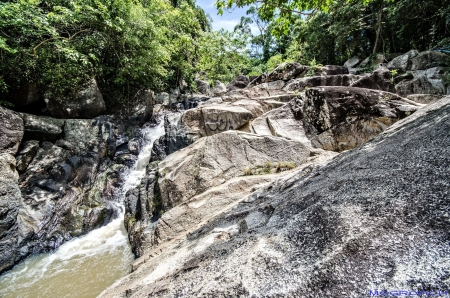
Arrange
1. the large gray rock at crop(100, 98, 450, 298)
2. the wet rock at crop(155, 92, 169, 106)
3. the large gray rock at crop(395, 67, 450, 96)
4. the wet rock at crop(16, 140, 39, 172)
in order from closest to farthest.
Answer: the large gray rock at crop(100, 98, 450, 298)
the wet rock at crop(16, 140, 39, 172)
the large gray rock at crop(395, 67, 450, 96)
the wet rock at crop(155, 92, 169, 106)

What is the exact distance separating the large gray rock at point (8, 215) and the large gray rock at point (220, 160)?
4959mm

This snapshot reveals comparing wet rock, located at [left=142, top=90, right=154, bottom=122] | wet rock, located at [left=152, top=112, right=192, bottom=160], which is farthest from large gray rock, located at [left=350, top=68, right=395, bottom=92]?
wet rock, located at [left=142, top=90, right=154, bottom=122]

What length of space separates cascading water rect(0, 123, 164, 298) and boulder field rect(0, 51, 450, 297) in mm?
484

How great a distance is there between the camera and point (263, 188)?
4516 mm

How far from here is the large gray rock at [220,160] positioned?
5848mm

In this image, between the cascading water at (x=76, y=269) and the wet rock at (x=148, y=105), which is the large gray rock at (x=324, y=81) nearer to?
the wet rock at (x=148, y=105)

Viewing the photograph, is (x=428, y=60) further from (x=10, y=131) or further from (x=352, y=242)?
(x=10, y=131)

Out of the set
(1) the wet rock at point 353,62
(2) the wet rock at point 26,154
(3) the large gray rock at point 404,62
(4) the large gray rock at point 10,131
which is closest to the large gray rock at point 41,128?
(2) the wet rock at point 26,154

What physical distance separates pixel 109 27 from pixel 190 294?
13308 mm

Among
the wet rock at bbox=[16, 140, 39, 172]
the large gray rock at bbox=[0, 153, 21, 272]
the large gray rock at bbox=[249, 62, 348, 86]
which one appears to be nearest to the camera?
the large gray rock at bbox=[0, 153, 21, 272]

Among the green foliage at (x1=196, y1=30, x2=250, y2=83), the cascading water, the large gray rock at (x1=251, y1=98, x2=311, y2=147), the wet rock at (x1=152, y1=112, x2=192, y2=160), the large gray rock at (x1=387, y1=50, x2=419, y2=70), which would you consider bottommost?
the cascading water

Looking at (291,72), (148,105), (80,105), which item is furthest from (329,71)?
(80,105)

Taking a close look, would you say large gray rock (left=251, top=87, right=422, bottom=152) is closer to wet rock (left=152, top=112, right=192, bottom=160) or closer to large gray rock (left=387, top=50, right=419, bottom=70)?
wet rock (left=152, top=112, right=192, bottom=160)

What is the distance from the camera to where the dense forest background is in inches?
320
